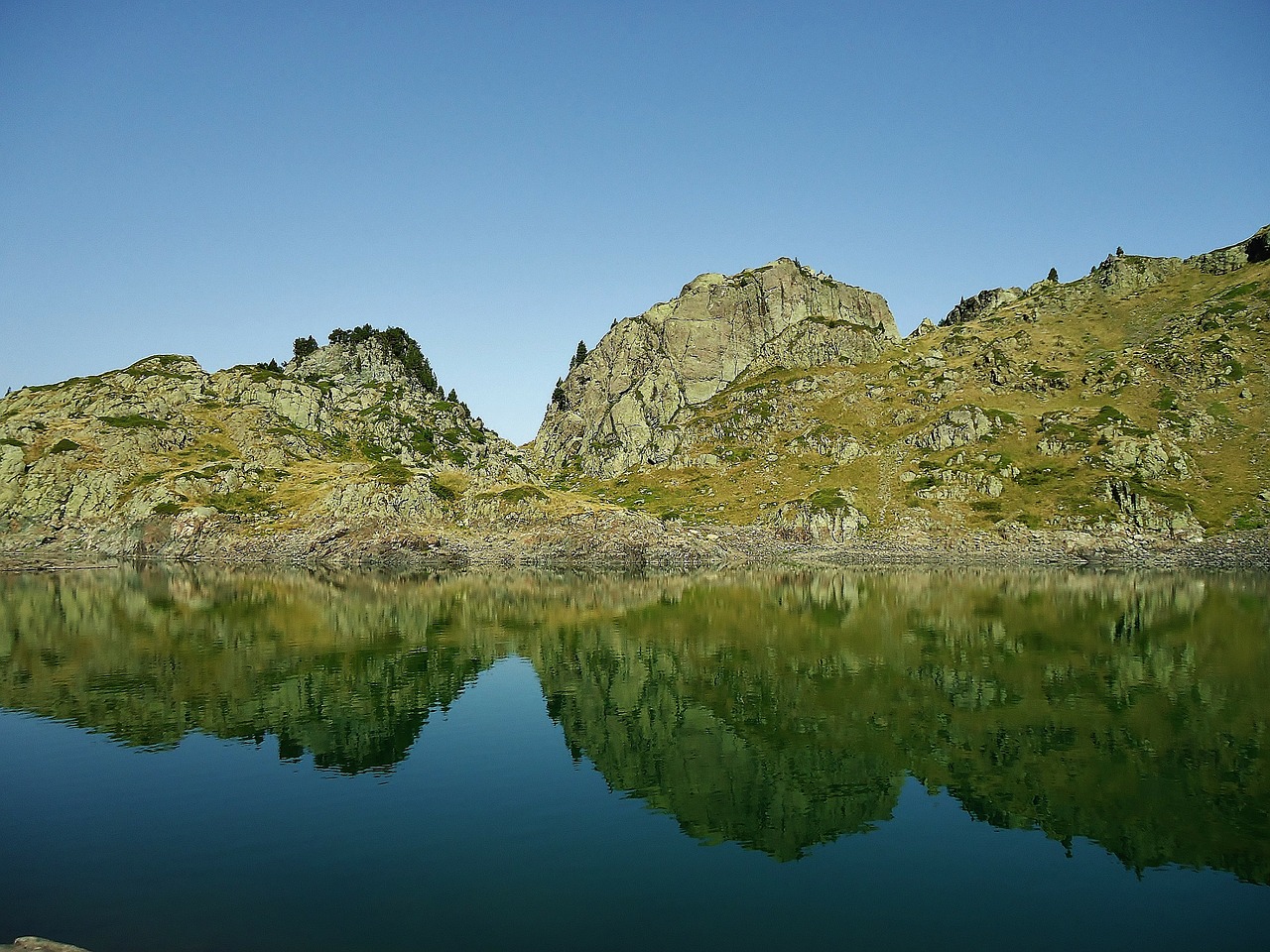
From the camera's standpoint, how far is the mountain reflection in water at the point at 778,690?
3384 centimetres

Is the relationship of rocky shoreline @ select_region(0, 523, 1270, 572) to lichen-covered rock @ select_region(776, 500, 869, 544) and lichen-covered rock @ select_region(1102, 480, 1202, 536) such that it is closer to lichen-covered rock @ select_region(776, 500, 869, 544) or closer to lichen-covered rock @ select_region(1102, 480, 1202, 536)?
lichen-covered rock @ select_region(776, 500, 869, 544)

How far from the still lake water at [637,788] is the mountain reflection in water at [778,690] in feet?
1.01

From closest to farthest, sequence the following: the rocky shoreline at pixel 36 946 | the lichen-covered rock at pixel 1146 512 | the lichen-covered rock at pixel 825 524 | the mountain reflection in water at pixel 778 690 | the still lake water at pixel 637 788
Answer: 1. the rocky shoreline at pixel 36 946
2. the still lake water at pixel 637 788
3. the mountain reflection in water at pixel 778 690
4. the lichen-covered rock at pixel 1146 512
5. the lichen-covered rock at pixel 825 524

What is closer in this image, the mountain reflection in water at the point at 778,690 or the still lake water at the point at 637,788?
the still lake water at the point at 637,788

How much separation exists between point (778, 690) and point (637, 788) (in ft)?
69.2

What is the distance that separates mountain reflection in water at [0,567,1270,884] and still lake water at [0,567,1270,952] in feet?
1.01

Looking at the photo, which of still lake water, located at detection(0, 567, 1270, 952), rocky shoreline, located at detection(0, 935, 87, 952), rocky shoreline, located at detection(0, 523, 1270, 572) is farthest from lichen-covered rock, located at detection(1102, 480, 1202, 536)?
rocky shoreline, located at detection(0, 935, 87, 952)

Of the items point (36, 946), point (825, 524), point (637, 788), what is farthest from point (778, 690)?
point (825, 524)

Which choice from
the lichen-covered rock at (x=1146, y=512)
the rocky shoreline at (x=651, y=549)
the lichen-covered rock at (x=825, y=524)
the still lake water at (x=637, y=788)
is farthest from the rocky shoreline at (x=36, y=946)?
the lichen-covered rock at (x=1146, y=512)

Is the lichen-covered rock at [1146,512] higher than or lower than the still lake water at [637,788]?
higher

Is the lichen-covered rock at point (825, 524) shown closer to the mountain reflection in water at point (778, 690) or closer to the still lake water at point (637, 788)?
the mountain reflection in water at point (778, 690)

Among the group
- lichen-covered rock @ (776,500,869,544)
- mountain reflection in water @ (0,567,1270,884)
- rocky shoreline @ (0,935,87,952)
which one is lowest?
mountain reflection in water @ (0,567,1270,884)

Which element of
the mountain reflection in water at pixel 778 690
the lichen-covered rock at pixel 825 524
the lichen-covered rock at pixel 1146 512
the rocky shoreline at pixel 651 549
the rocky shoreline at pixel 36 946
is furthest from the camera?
the lichen-covered rock at pixel 825 524

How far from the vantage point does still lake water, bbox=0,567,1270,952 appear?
23500mm
